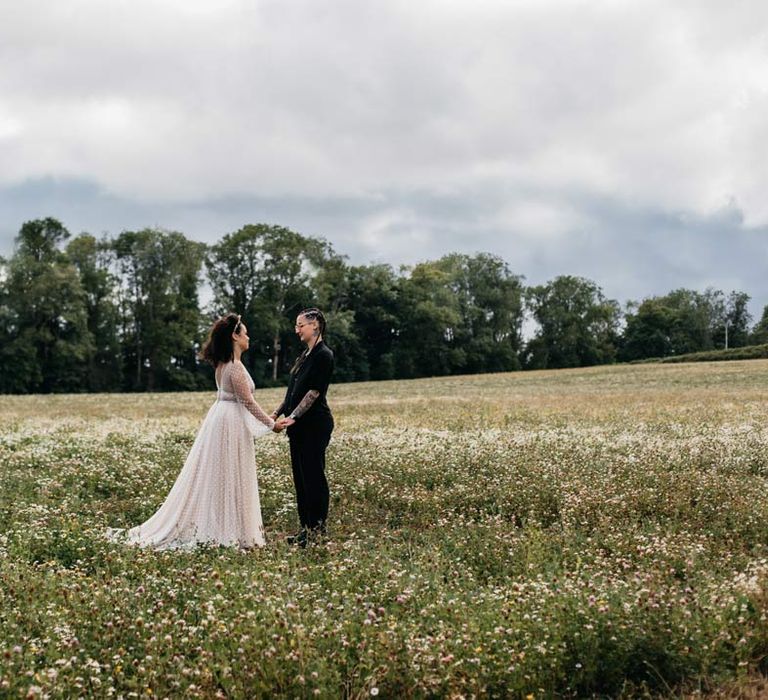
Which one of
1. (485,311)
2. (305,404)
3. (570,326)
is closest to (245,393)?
(305,404)

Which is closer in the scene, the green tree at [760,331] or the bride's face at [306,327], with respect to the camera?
the bride's face at [306,327]

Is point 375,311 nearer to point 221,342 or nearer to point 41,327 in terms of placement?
point 41,327

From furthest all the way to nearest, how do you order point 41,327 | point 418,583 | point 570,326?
1. point 570,326
2. point 41,327
3. point 418,583

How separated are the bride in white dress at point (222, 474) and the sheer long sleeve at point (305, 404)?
33cm

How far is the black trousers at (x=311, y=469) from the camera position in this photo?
9922mm

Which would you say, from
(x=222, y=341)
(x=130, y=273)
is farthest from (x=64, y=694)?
(x=130, y=273)

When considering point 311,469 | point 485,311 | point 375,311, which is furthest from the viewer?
point 485,311

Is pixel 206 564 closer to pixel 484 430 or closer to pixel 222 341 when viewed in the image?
pixel 222 341

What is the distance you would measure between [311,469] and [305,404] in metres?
0.88

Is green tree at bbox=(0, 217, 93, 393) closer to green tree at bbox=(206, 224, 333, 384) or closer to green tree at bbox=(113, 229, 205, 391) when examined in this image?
green tree at bbox=(113, 229, 205, 391)

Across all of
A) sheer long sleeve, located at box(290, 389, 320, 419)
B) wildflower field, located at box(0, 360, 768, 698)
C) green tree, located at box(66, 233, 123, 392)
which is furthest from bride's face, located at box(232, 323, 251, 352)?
green tree, located at box(66, 233, 123, 392)

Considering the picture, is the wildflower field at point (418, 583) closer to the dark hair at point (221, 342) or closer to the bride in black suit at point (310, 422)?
the bride in black suit at point (310, 422)

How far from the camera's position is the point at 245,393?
1005 centimetres

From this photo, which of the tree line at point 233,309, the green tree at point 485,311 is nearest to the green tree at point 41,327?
the tree line at point 233,309
